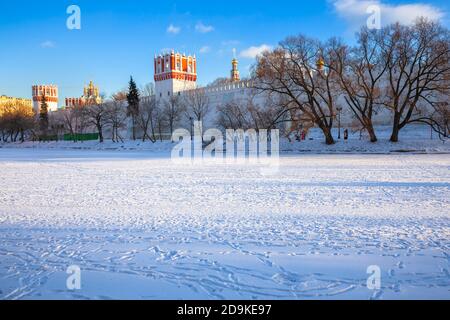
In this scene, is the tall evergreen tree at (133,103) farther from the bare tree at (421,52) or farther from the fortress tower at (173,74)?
the bare tree at (421,52)

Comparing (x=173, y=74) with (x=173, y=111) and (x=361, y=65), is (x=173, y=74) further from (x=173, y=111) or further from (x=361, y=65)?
(x=361, y=65)

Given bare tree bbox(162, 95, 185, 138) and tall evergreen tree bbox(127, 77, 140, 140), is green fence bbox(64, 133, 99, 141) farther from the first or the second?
bare tree bbox(162, 95, 185, 138)

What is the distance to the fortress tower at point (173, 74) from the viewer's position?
62.0 m

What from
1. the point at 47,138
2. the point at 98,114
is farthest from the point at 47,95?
the point at 98,114

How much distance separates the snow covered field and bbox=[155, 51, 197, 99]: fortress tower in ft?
182

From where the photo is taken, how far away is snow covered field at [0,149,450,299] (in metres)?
3.15

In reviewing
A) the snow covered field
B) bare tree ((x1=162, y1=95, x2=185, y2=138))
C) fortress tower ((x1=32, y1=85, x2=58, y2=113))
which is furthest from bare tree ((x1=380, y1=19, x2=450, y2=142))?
fortress tower ((x1=32, y1=85, x2=58, y2=113))

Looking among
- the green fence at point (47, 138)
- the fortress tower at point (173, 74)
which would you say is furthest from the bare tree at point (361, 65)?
the green fence at point (47, 138)

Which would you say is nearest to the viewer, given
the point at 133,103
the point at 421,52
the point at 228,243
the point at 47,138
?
the point at 228,243

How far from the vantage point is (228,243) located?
4.27 m

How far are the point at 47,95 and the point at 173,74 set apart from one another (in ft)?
181

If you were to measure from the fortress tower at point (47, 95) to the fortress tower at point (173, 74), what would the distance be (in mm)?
46087
